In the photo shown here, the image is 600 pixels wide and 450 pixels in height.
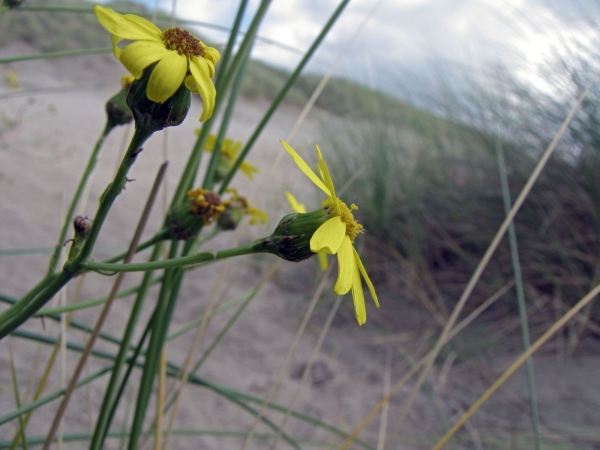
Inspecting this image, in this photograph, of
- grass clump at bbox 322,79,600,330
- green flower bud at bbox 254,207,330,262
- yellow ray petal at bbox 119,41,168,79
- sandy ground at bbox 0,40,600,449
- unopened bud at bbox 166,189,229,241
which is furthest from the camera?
grass clump at bbox 322,79,600,330

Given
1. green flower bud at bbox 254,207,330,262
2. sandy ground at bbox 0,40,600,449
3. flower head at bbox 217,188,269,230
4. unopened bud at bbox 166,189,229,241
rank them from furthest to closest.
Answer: sandy ground at bbox 0,40,600,449 < flower head at bbox 217,188,269,230 < unopened bud at bbox 166,189,229,241 < green flower bud at bbox 254,207,330,262

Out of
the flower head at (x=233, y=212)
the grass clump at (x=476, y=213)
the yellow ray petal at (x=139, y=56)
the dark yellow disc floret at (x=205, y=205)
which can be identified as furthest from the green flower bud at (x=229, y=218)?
the grass clump at (x=476, y=213)

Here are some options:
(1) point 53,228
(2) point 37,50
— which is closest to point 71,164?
(1) point 53,228

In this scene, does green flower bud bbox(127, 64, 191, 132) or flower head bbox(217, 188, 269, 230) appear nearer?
green flower bud bbox(127, 64, 191, 132)

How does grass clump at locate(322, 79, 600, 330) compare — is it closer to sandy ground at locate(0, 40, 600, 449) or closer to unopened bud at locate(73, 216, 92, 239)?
sandy ground at locate(0, 40, 600, 449)

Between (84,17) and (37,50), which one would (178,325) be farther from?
(84,17)

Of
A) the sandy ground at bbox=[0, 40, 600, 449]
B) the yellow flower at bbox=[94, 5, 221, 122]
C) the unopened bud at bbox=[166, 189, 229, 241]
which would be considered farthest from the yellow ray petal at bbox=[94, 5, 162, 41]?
the sandy ground at bbox=[0, 40, 600, 449]

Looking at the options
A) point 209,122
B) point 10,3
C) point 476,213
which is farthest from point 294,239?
point 476,213
